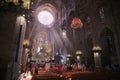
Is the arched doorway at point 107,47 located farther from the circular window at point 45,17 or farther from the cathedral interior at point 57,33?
the circular window at point 45,17

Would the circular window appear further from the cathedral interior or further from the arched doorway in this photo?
the arched doorway

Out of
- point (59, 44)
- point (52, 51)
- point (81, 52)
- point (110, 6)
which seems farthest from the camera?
point (52, 51)

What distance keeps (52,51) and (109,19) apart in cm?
2060

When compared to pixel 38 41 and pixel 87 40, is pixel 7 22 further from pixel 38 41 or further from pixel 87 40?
pixel 38 41

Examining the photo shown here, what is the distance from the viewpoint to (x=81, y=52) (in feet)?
68.9

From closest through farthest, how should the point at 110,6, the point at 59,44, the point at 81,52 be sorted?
the point at 110,6 → the point at 81,52 → the point at 59,44

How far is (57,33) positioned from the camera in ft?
110

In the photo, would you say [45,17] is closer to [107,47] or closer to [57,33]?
[57,33]

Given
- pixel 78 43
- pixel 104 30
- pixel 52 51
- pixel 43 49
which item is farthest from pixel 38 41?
pixel 104 30

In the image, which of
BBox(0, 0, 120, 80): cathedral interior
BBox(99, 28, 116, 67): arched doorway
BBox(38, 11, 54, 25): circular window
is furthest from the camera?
BBox(38, 11, 54, 25): circular window

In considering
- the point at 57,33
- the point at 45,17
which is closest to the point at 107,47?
the point at 57,33

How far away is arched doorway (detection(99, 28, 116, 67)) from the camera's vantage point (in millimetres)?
18188

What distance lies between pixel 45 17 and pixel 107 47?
23209 millimetres

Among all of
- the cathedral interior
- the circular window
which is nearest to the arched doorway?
the cathedral interior
